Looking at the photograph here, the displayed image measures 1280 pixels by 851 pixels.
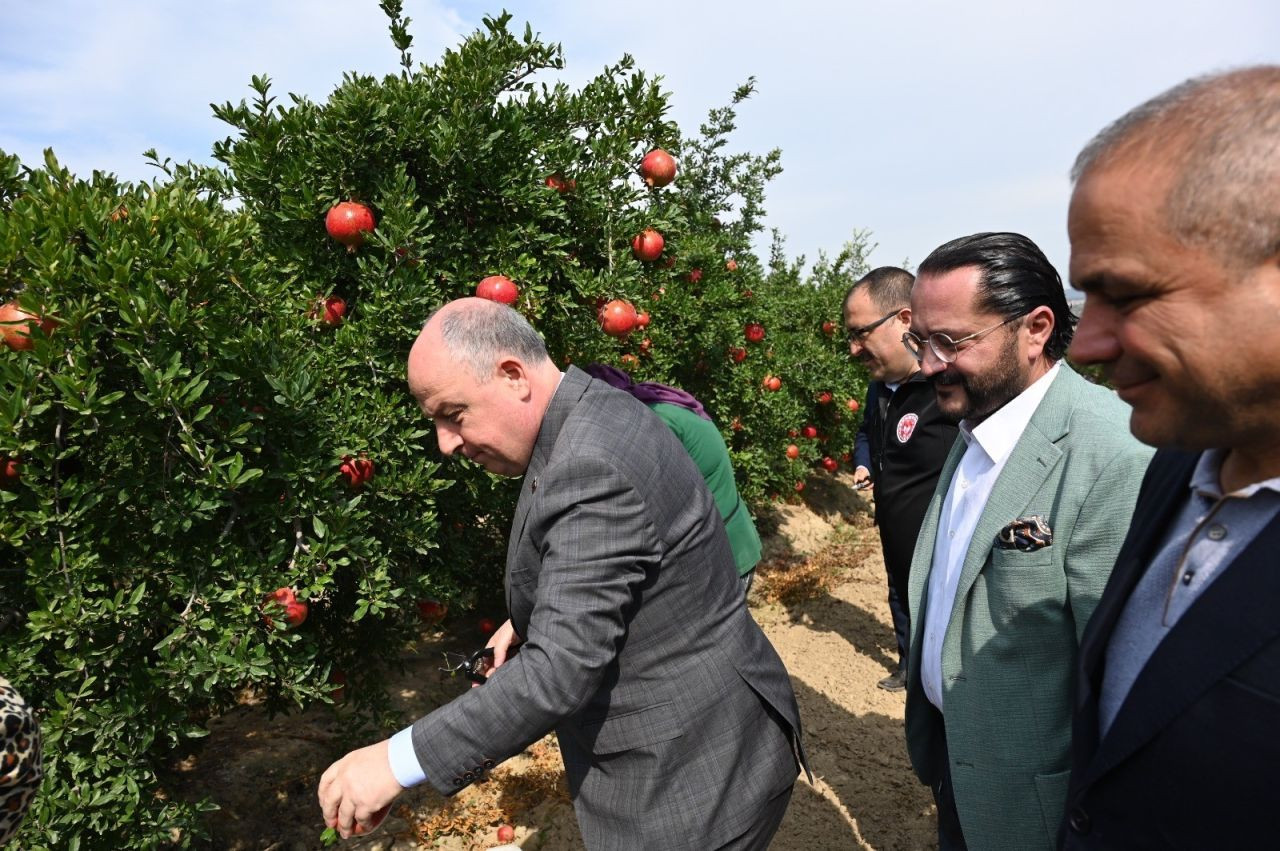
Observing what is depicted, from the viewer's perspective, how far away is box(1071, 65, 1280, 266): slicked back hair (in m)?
0.83

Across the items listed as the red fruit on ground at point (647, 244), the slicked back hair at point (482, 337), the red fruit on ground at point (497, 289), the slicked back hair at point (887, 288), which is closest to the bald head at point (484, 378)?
the slicked back hair at point (482, 337)

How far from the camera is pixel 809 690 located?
5.12m

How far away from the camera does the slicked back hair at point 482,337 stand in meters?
1.74

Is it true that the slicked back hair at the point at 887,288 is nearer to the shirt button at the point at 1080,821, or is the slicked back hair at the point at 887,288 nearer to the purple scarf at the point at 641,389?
the purple scarf at the point at 641,389

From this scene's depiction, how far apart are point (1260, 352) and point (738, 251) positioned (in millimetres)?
7402

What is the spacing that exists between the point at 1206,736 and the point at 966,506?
1.11 m

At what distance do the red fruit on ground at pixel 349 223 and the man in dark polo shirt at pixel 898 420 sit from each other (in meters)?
2.42

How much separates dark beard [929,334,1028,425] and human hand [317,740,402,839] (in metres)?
1.62

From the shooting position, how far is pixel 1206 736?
95 centimetres

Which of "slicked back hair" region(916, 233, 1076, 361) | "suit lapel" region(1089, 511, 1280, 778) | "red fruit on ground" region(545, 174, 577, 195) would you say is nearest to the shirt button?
"suit lapel" region(1089, 511, 1280, 778)

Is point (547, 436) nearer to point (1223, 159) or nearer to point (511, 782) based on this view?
point (1223, 159)

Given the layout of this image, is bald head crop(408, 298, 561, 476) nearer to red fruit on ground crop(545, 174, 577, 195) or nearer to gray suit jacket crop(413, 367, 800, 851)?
gray suit jacket crop(413, 367, 800, 851)

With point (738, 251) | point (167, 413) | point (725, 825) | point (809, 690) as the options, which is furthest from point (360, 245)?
point (738, 251)

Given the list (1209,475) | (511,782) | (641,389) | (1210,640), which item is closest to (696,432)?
(641,389)
